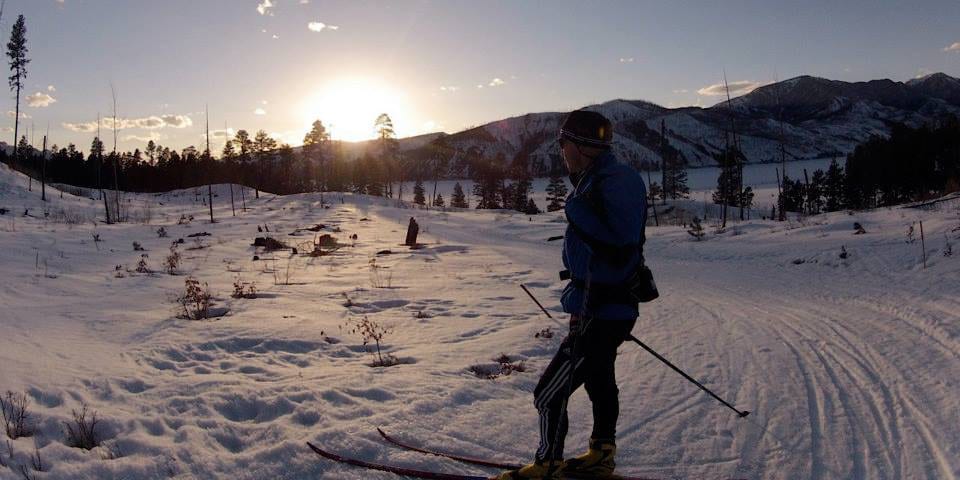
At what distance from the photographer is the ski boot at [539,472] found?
11.4ft

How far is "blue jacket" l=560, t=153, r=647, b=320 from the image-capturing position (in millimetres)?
3184

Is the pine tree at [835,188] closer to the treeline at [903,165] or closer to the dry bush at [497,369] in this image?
the treeline at [903,165]

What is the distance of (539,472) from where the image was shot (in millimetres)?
3518

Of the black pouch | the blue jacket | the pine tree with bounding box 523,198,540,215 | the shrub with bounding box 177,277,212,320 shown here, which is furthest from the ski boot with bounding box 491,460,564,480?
the pine tree with bounding box 523,198,540,215

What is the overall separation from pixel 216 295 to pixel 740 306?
938 cm

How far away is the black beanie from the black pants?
1113 mm

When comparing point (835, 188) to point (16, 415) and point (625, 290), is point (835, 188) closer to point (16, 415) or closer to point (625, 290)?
point (625, 290)

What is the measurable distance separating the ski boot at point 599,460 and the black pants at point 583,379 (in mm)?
69

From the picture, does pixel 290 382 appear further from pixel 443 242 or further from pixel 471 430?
pixel 443 242

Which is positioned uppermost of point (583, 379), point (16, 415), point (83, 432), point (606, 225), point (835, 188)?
point (835, 188)

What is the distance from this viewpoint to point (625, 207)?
317 centimetres

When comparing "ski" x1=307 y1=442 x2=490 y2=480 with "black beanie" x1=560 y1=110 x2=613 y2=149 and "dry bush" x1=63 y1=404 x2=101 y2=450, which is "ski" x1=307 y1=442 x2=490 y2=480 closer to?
"dry bush" x1=63 y1=404 x2=101 y2=450

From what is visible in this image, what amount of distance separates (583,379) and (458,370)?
9.46 ft

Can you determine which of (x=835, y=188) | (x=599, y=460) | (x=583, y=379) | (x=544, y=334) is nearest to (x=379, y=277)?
(x=544, y=334)
